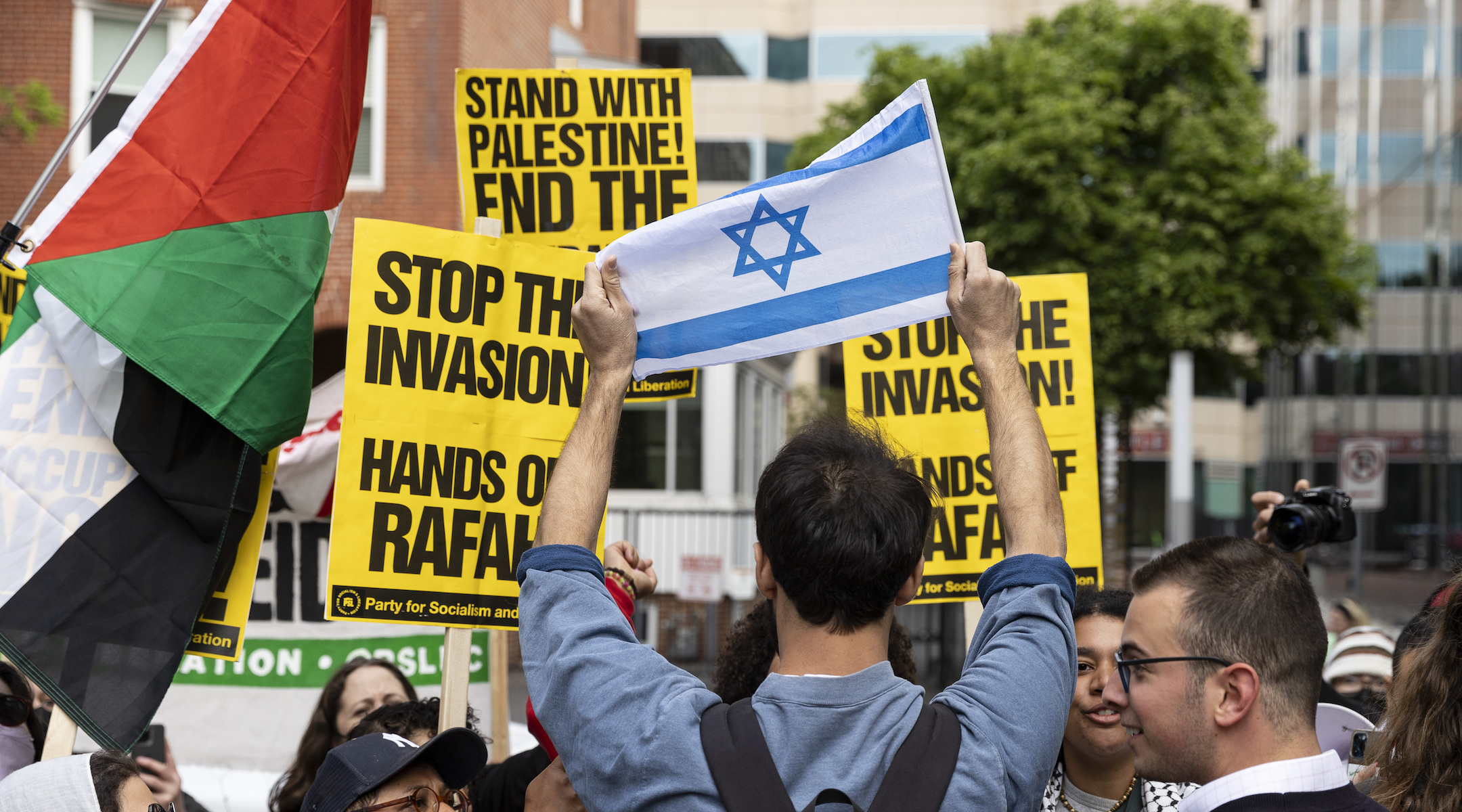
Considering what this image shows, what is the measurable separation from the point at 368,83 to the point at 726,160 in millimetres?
24731

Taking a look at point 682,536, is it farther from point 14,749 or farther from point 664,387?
point 14,749

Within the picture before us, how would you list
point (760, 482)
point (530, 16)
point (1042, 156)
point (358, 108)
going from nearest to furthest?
1. point (760, 482)
2. point (358, 108)
3. point (530, 16)
4. point (1042, 156)

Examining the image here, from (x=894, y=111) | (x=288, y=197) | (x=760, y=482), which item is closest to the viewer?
(x=760, y=482)

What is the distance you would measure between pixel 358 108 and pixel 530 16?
13013 millimetres

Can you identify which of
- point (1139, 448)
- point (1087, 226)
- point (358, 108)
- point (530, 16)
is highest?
point (530, 16)

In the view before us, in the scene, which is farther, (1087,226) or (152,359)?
(1087,226)

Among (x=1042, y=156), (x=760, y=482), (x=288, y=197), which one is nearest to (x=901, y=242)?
(x=760, y=482)

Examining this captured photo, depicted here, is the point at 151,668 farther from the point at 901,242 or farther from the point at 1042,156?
the point at 1042,156

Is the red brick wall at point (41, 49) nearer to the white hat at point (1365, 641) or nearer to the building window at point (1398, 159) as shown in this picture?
the white hat at point (1365, 641)

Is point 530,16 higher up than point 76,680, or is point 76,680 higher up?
point 530,16

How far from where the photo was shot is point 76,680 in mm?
3615

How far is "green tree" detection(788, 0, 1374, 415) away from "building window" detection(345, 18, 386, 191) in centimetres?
985

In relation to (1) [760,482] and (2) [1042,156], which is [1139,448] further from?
(1) [760,482]

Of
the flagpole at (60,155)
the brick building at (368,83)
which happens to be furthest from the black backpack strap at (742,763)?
the brick building at (368,83)
